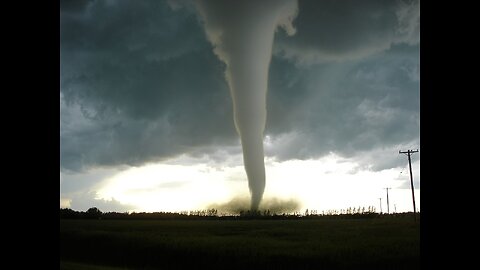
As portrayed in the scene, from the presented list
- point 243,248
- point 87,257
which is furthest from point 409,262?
point 87,257
